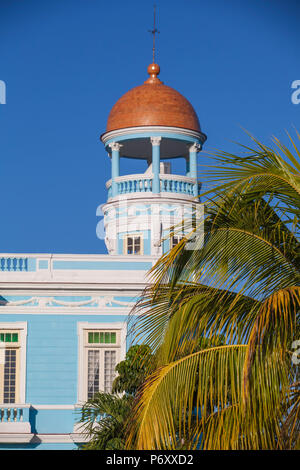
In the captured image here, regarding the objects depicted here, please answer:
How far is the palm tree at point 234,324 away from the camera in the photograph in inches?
404

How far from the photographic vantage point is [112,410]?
18.9 metres

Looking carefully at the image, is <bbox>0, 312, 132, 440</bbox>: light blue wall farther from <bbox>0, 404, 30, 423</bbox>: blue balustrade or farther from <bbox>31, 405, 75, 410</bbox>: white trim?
<bbox>0, 404, 30, 423</bbox>: blue balustrade

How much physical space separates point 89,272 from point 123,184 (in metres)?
4.96

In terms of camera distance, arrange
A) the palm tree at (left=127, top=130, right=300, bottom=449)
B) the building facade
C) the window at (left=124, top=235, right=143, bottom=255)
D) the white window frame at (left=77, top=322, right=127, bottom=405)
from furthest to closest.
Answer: the window at (left=124, top=235, right=143, bottom=255)
the white window frame at (left=77, top=322, right=127, bottom=405)
the building facade
the palm tree at (left=127, top=130, right=300, bottom=449)

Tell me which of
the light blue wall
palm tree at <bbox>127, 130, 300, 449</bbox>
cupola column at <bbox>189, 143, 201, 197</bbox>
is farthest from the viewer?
cupola column at <bbox>189, 143, 201, 197</bbox>

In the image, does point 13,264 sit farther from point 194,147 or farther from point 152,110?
point 194,147

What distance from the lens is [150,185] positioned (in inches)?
1249

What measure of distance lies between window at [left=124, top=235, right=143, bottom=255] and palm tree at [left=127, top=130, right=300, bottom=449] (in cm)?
1927

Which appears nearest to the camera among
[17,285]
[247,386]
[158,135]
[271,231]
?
[247,386]

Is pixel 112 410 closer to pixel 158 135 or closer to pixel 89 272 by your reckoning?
pixel 89 272

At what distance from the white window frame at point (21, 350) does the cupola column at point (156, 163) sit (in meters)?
6.60

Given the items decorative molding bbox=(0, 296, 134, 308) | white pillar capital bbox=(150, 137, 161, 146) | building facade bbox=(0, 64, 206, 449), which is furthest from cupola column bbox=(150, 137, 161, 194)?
decorative molding bbox=(0, 296, 134, 308)

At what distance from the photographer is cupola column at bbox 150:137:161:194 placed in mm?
30875

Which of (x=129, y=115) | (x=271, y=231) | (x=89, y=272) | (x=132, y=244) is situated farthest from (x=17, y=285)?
(x=271, y=231)
